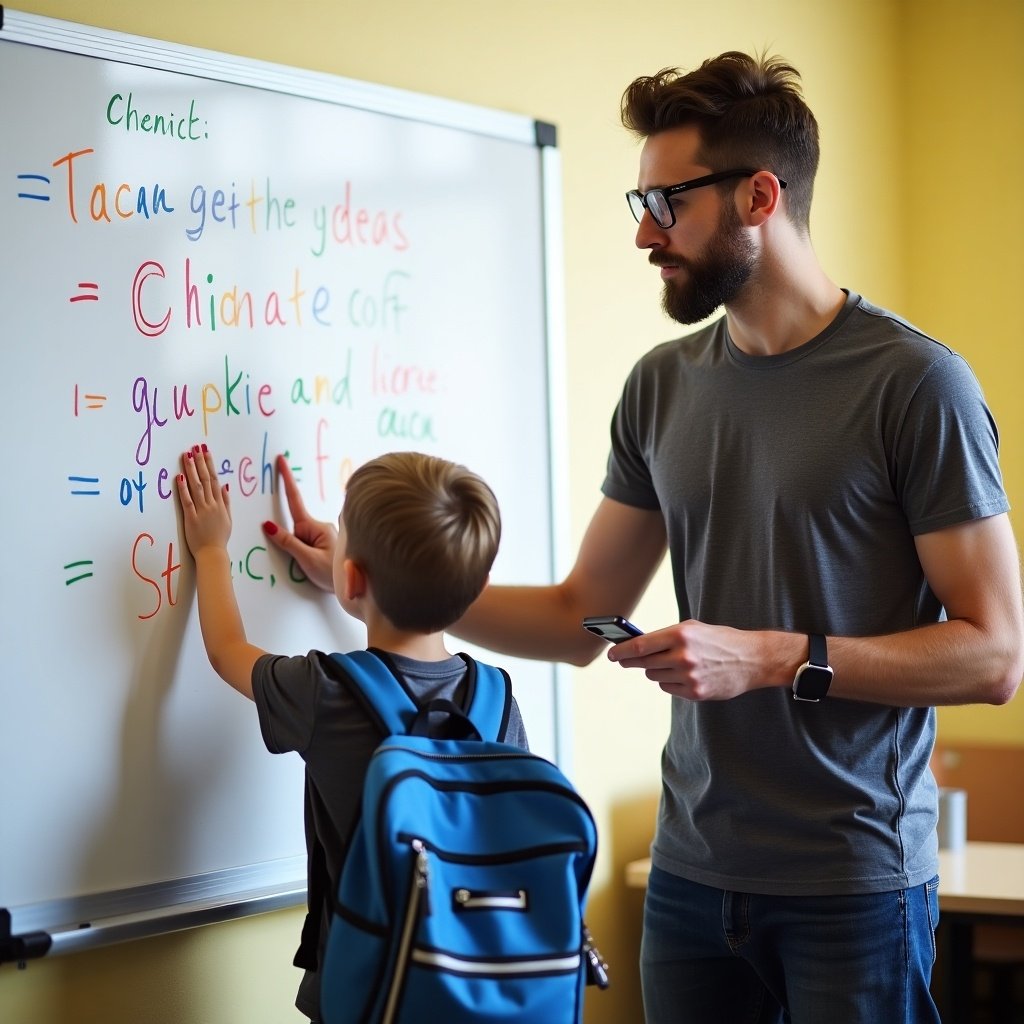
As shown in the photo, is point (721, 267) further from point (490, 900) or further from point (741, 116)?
point (490, 900)

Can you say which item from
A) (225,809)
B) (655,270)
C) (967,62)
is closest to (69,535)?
(225,809)

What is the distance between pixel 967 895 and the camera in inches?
93.7

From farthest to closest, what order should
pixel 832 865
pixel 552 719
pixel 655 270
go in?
→ pixel 655 270, pixel 552 719, pixel 832 865

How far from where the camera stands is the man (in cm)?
150

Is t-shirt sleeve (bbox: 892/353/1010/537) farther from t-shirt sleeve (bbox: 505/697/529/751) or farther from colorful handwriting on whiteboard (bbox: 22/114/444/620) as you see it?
colorful handwriting on whiteboard (bbox: 22/114/444/620)

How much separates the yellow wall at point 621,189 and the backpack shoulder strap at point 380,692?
573 mm

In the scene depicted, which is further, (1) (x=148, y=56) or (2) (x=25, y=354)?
(1) (x=148, y=56)

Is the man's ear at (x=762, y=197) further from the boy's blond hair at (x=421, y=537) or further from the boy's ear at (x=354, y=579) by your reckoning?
the boy's ear at (x=354, y=579)

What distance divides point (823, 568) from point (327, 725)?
0.66 m

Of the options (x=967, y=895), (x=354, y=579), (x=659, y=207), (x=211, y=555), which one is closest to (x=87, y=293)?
(x=211, y=555)

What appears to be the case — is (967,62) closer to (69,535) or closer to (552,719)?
(552,719)

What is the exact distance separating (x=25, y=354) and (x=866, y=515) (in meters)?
1.10

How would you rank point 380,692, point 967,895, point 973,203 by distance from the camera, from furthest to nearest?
1. point 973,203
2. point 967,895
3. point 380,692

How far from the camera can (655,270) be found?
251 centimetres
